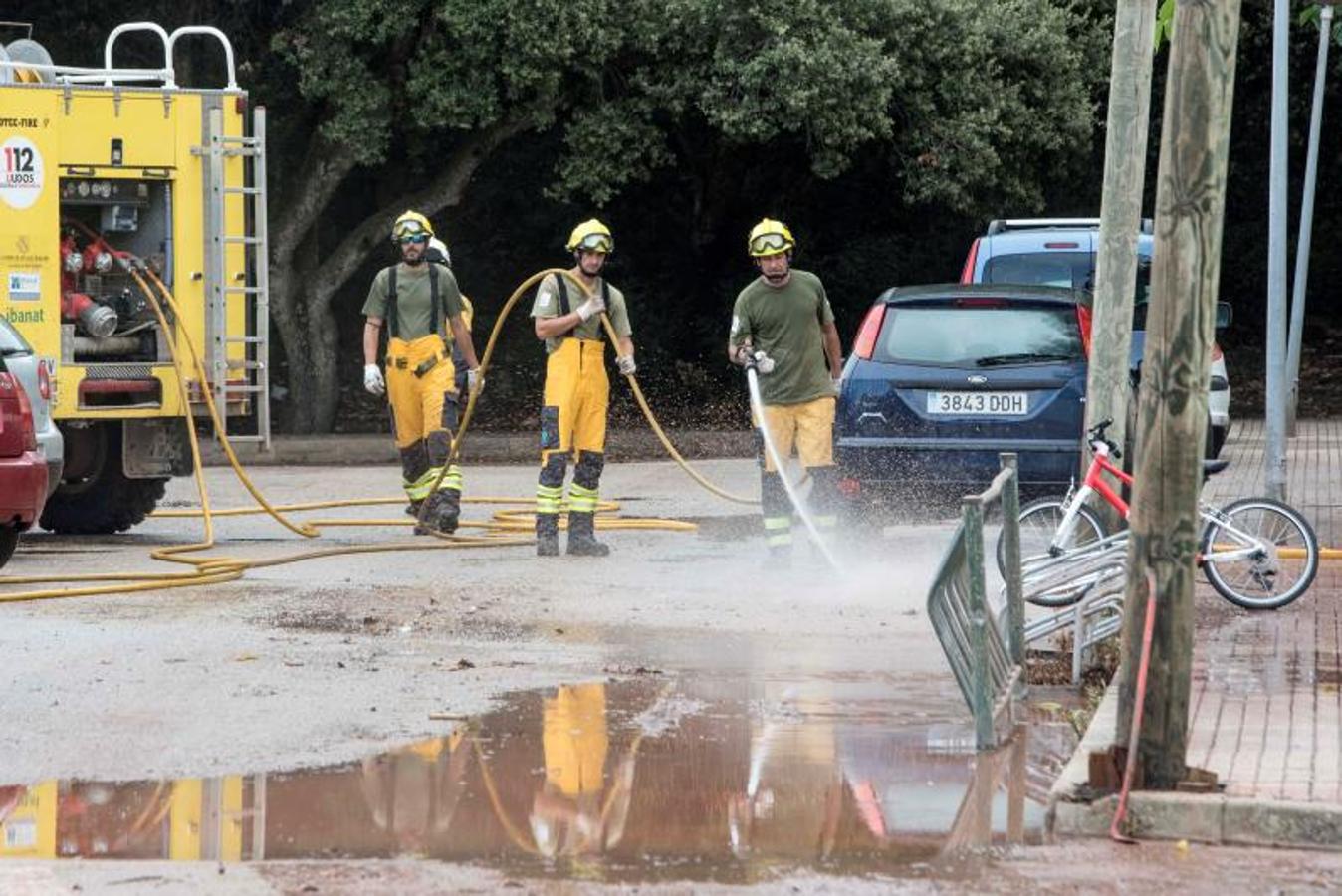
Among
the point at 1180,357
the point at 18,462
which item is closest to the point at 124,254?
the point at 18,462

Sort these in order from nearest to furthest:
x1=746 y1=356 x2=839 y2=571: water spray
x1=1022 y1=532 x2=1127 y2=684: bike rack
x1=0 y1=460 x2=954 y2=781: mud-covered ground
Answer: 1. x1=0 y1=460 x2=954 y2=781: mud-covered ground
2. x1=1022 y1=532 x2=1127 y2=684: bike rack
3. x1=746 y1=356 x2=839 y2=571: water spray

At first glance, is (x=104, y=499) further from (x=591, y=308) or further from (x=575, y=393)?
(x=591, y=308)

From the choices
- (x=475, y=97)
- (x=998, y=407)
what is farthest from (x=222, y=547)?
(x=475, y=97)

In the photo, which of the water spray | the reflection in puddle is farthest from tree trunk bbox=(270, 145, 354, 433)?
the reflection in puddle

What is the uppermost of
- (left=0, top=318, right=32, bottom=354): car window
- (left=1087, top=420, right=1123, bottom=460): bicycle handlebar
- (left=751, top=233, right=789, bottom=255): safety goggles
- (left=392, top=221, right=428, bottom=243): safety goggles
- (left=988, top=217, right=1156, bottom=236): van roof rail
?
(left=988, top=217, right=1156, bottom=236): van roof rail

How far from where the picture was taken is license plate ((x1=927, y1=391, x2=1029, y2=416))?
13.4 metres

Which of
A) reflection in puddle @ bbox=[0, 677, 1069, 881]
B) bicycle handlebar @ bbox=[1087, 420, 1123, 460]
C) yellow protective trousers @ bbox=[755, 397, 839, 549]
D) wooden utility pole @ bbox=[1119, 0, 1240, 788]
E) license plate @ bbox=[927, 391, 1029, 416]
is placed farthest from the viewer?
license plate @ bbox=[927, 391, 1029, 416]

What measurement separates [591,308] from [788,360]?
1.22 metres

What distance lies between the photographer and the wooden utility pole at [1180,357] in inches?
275

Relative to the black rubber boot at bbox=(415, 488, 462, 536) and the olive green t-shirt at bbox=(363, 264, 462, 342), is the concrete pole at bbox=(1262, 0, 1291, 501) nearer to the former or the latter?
the black rubber boot at bbox=(415, 488, 462, 536)

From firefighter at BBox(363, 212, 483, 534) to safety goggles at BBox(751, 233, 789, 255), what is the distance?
8.19 feet

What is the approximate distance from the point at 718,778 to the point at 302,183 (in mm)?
19537

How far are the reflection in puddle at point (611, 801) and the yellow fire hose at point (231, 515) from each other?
4.40 metres

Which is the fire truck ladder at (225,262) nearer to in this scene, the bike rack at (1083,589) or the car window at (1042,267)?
the car window at (1042,267)
